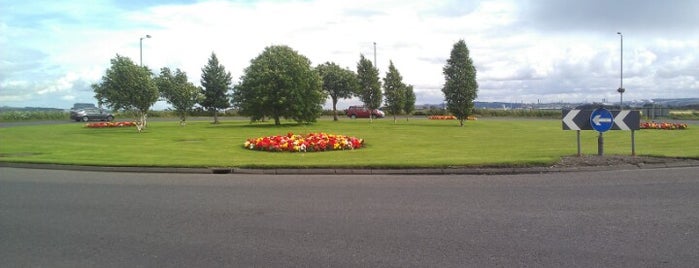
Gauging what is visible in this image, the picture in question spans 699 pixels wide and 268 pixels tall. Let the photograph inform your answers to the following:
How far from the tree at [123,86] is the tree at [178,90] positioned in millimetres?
9463

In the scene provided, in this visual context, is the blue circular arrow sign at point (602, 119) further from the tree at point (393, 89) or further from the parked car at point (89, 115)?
the parked car at point (89, 115)

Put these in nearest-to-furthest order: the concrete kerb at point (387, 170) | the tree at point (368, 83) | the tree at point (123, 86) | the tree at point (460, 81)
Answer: the concrete kerb at point (387, 170) → the tree at point (123, 86) → the tree at point (460, 81) → the tree at point (368, 83)

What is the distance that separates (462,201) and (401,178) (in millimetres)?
3566

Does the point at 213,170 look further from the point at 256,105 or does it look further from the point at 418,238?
the point at 256,105

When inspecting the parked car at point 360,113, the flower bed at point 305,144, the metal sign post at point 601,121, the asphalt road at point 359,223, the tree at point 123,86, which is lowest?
the asphalt road at point 359,223

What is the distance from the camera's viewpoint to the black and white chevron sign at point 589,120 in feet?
48.4

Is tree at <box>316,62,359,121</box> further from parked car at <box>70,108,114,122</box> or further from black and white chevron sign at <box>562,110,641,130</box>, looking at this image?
black and white chevron sign at <box>562,110,641,130</box>

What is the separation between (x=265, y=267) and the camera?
540cm

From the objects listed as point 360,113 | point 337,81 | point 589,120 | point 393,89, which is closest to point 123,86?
point 589,120

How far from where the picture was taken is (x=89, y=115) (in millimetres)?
60062

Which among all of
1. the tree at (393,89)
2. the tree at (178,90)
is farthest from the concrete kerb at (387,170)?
the tree at (393,89)

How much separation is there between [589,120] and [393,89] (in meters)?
39.0

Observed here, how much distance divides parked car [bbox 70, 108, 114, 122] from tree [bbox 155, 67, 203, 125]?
20640mm

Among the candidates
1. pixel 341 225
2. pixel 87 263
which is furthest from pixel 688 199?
pixel 87 263
